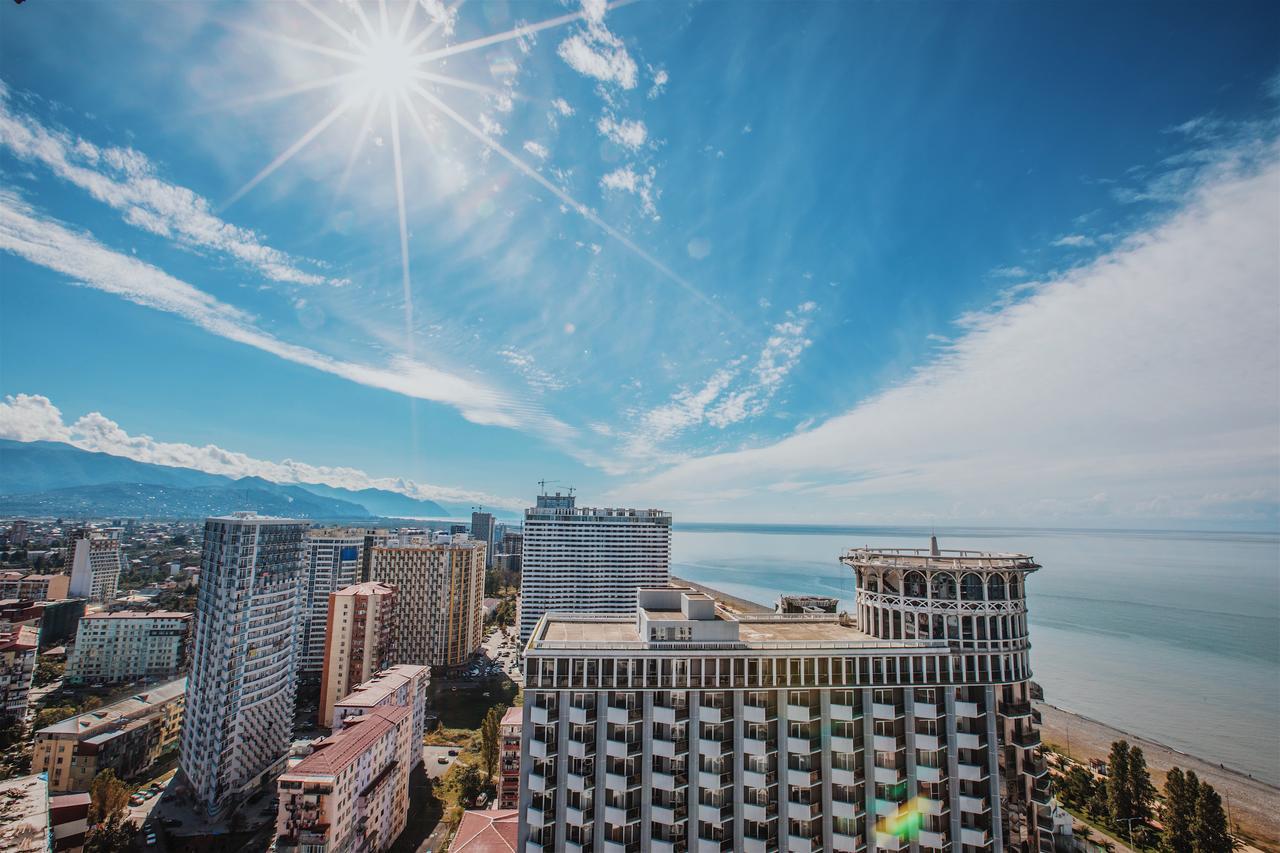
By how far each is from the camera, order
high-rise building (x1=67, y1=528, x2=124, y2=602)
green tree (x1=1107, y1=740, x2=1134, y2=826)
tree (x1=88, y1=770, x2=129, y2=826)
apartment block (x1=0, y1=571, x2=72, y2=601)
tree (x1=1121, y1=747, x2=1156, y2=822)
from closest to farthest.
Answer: tree (x1=88, y1=770, x2=129, y2=826)
green tree (x1=1107, y1=740, x2=1134, y2=826)
tree (x1=1121, y1=747, x2=1156, y2=822)
apartment block (x1=0, y1=571, x2=72, y2=601)
high-rise building (x1=67, y1=528, x2=124, y2=602)

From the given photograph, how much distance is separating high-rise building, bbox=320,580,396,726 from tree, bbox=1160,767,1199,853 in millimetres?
88752

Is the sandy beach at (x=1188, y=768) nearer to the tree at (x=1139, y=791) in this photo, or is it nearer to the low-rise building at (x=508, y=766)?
the tree at (x=1139, y=791)

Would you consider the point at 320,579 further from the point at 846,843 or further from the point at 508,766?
the point at 846,843

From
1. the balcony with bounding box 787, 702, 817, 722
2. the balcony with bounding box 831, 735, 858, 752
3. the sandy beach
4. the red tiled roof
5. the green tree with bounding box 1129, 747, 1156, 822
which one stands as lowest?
the sandy beach

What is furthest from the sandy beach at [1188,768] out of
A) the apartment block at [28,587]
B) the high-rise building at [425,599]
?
the apartment block at [28,587]

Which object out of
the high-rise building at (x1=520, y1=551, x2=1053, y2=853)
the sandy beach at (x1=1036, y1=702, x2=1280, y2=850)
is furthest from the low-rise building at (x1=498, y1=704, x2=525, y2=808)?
the sandy beach at (x1=1036, y1=702, x2=1280, y2=850)

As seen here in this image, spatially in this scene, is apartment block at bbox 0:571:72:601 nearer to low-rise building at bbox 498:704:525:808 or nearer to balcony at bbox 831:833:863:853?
low-rise building at bbox 498:704:525:808

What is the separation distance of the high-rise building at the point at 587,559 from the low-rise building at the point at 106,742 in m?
56.9

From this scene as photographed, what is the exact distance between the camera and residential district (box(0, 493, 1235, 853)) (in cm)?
2911

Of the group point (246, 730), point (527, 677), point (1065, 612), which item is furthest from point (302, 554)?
point (1065, 612)

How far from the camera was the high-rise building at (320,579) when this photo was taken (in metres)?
96.2

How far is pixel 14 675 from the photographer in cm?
6519

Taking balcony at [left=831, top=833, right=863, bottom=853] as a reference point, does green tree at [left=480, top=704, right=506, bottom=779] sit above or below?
below

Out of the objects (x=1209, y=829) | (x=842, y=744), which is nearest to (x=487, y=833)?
(x=842, y=744)
